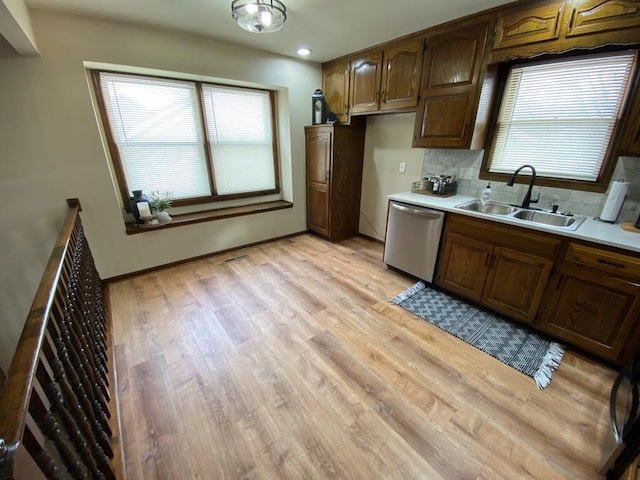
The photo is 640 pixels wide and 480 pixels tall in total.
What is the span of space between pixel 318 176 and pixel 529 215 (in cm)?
246

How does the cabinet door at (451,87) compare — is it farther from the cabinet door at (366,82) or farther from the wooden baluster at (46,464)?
the wooden baluster at (46,464)

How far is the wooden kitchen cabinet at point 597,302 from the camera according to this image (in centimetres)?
167

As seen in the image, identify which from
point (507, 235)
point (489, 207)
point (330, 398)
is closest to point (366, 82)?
point (489, 207)

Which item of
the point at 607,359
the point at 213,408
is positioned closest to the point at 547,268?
the point at 607,359

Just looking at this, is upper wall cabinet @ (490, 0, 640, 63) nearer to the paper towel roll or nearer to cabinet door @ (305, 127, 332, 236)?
the paper towel roll

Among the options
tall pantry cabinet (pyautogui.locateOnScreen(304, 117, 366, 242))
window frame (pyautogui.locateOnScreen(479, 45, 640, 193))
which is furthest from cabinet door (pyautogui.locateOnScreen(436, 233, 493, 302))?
Answer: tall pantry cabinet (pyautogui.locateOnScreen(304, 117, 366, 242))

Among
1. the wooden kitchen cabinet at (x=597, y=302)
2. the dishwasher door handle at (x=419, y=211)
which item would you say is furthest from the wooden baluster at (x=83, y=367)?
the wooden kitchen cabinet at (x=597, y=302)

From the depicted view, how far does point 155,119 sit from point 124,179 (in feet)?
2.41

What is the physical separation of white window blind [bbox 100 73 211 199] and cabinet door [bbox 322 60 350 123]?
1.70m

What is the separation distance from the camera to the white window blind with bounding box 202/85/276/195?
3.31 m

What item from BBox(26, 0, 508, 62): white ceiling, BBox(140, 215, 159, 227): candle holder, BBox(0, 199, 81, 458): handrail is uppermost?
BBox(26, 0, 508, 62): white ceiling

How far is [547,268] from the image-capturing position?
1955mm

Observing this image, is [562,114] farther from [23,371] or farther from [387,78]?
[23,371]

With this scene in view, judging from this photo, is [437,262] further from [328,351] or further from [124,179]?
[124,179]
